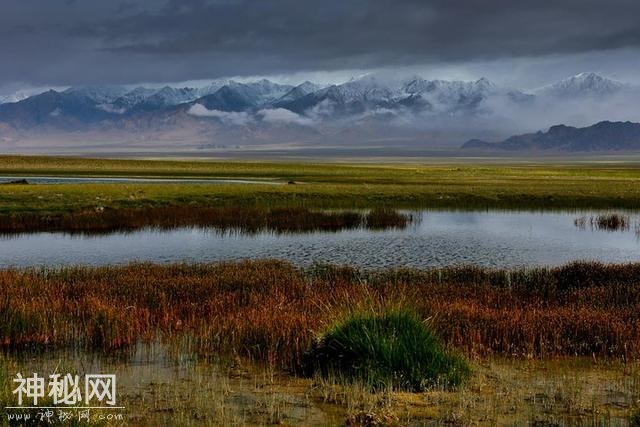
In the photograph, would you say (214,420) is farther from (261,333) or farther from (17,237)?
(17,237)

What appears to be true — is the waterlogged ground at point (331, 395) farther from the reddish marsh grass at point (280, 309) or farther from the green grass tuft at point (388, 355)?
the reddish marsh grass at point (280, 309)

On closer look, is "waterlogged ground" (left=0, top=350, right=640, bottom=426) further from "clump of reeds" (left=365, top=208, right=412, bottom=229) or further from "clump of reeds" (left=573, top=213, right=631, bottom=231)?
"clump of reeds" (left=573, top=213, right=631, bottom=231)

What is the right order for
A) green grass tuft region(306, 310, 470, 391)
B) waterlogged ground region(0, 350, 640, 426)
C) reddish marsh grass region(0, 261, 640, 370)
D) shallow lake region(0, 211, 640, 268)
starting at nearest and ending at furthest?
waterlogged ground region(0, 350, 640, 426) < green grass tuft region(306, 310, 470, 391) < reddish marsh grass region(0, 261, 640, 370) < shallow lake region(0, 211, 640, 268)

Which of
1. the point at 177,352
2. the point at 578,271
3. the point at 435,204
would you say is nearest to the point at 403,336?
the point at 177,352

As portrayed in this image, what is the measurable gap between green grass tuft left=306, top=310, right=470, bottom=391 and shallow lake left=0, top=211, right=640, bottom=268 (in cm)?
1664

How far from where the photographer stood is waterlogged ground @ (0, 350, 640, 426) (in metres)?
11.0

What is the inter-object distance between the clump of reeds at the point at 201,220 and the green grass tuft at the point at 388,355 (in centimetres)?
3093

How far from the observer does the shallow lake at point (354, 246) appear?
32.5 metres

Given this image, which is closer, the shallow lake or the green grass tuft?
the green grass tuft

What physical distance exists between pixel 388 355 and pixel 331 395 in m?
1.48

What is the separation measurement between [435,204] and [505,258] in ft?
117

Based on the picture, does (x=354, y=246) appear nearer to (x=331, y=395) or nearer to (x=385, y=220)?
(x=385, y=220)

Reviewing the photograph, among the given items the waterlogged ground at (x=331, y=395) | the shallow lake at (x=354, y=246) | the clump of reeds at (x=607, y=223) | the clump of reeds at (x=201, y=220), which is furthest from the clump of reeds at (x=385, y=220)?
the waterlogged ground at (x=331, y=395)

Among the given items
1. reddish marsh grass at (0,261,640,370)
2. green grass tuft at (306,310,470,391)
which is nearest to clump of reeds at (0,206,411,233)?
reddish marsh grass at (0,261,640,370)
